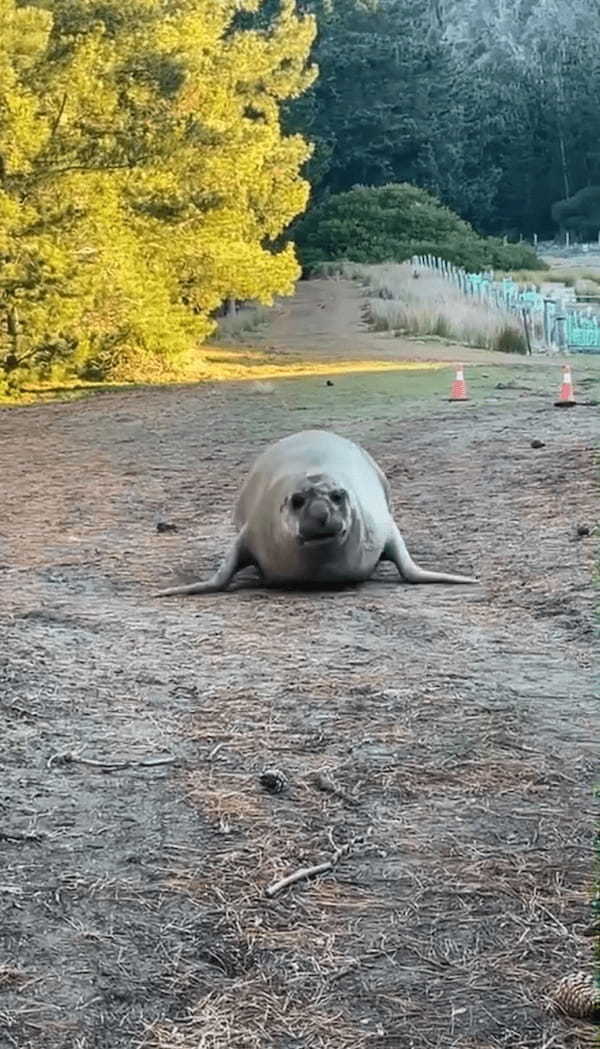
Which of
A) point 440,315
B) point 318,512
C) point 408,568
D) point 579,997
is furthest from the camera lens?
point 440,315

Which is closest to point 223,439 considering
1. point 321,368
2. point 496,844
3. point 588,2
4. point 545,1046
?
point 321,368

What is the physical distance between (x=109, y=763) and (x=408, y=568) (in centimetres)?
268

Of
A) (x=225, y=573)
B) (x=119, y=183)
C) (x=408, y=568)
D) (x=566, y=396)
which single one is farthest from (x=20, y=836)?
(x=119, y=183)

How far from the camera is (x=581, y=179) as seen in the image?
18750mm

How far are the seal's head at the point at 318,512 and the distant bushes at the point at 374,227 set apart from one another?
32.0 metres

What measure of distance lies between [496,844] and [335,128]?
38395 millimetres

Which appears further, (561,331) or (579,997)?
(561,331)

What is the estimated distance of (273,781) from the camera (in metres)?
3.69

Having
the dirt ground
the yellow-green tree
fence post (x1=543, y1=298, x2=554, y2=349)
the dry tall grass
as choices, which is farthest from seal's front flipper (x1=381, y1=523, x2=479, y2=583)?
the dry tall grass

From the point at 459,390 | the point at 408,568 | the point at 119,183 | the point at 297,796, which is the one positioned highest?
the point at 119,183

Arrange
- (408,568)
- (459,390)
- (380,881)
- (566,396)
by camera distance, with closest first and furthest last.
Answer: (380,881), (408,568), (566,396), (459,390)

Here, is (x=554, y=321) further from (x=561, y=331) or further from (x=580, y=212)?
(x=580, y=212)

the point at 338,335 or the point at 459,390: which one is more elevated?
the point at 459,390

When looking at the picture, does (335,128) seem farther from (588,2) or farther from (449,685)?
(449,685)
